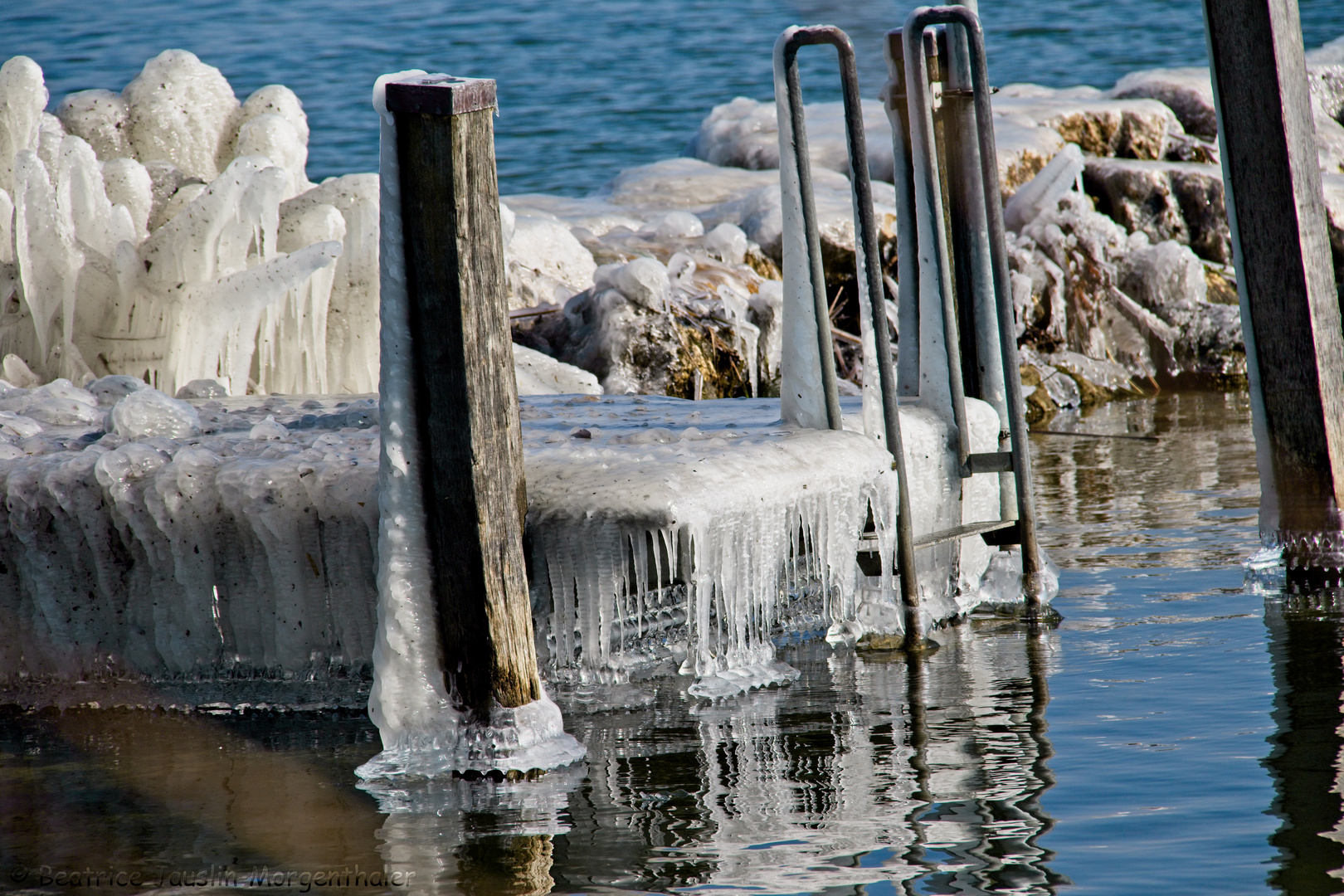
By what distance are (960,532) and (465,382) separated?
251 cm

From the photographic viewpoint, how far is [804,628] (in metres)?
5.10

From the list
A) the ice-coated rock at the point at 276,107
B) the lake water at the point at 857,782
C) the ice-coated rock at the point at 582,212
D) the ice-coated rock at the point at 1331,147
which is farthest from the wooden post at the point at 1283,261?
the ice-coated rock at the point at 1331,147

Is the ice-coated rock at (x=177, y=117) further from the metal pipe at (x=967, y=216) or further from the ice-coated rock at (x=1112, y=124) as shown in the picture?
the ice-coated rock at (x=1112, y=124)

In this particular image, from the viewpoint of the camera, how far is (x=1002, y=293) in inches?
213

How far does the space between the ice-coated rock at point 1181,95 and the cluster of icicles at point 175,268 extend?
1310cm

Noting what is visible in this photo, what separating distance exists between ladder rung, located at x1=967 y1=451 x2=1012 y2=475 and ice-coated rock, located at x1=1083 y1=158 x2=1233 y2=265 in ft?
35.7

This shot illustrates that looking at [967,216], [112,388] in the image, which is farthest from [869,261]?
[112,388]

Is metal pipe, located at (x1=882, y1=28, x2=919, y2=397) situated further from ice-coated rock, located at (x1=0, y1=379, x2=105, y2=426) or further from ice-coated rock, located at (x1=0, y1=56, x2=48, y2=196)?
ice-coated rock, located at (x1=0, y1=56, x2=48, y2=196)

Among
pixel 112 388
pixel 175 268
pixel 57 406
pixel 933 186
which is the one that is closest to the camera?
pixel 933 186

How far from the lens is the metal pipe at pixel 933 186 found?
5160 millimetres

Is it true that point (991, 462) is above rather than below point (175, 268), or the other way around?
below

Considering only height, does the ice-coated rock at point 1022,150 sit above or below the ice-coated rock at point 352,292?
above

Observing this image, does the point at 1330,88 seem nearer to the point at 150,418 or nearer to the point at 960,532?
the point at 960,532

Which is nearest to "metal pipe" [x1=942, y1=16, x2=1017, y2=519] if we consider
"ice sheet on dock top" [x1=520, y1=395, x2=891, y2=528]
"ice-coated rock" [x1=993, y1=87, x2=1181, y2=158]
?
"ice sheet on dock top" [x1=520, y1=395, x2=891, y2=528]
